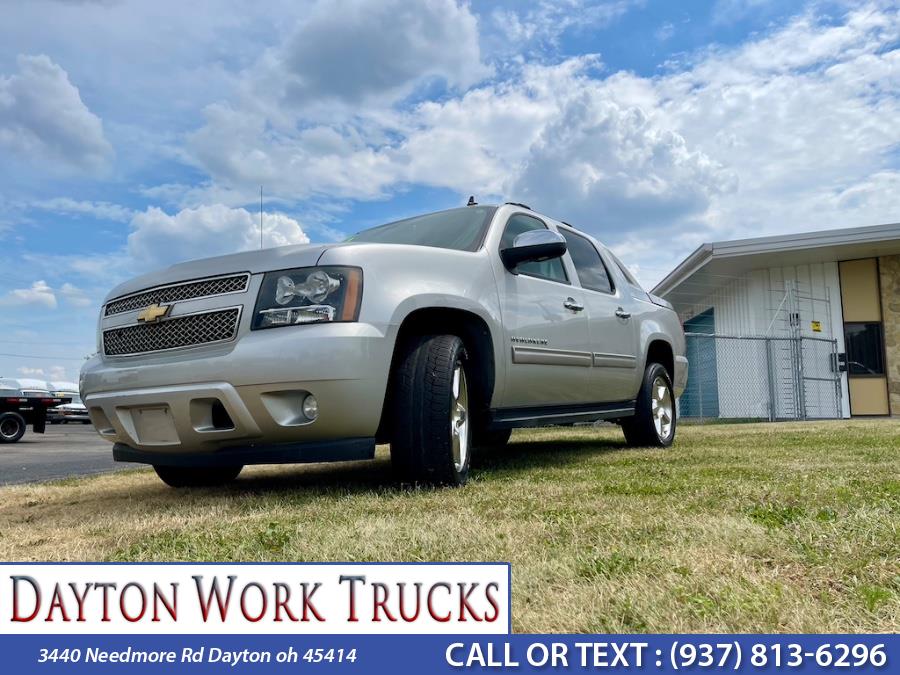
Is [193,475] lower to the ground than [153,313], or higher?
lower

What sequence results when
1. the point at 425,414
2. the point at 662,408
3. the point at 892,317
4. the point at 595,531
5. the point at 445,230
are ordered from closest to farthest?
the point at 595,531 → the point at 425,414 → the point at 445,230 → the point at 662,408 → the point at 892,317

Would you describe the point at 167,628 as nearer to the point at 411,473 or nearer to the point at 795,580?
the point at 795,580

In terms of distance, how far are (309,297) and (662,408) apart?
4324mm

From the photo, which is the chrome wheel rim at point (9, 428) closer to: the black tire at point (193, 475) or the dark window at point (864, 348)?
the black tire at point (193, 475)

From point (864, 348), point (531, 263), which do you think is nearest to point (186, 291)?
point (531, 263)

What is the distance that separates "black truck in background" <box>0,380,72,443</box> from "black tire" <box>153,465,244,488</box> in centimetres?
1274

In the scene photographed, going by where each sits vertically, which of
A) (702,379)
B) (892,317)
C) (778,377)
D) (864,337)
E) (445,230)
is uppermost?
(892,317)

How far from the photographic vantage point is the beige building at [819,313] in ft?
55.9

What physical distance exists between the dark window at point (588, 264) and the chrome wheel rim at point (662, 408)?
1.16m

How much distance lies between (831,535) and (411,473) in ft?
6.47

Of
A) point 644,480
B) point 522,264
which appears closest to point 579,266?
point 522,264

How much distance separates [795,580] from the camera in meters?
2.01

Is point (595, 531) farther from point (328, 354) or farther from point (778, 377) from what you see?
point (778, 377)

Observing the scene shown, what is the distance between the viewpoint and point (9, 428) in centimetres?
1589
